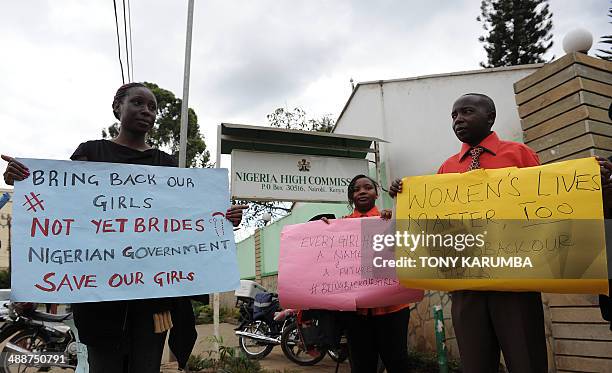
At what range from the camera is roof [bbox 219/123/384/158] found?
225 inches

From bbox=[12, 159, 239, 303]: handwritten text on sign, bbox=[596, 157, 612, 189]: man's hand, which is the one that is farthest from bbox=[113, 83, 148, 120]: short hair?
bbox=[596, 157, 612, 189]: man's hand

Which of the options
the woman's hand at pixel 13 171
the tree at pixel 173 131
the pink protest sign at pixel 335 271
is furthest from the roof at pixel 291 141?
the tree at pixel 173 131

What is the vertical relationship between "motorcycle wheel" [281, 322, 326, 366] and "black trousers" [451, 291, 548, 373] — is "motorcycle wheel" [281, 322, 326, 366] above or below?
below

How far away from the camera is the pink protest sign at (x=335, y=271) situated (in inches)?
105

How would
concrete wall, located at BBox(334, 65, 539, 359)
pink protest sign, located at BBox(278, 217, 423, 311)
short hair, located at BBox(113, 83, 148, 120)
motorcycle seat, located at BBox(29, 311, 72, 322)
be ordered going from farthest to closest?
concrete wall, located at BBox(334, 65, 539, 359) → motorcycle seat, located at BBox(29, 311, 72, 322) → pink protest sign, located at BBox(278, 217, 423, 311) → short hair, located at BBox(113, 83, 148, 120)

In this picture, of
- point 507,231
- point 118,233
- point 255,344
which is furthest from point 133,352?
point 255,344

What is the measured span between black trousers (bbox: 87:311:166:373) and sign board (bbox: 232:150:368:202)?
3786 millimetres

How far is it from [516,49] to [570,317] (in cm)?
2099

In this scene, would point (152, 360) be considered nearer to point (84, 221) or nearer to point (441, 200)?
point (84, 221)

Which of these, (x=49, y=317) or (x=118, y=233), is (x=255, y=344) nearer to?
(x=49, y=317)

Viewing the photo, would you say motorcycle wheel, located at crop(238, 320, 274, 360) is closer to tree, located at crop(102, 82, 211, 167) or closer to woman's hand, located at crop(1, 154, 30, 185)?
woman's hand, located at crop(1, 154, 30, 185)

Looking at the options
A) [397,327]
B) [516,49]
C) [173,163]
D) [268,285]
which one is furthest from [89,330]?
[516,49]

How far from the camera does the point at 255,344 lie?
263 inches

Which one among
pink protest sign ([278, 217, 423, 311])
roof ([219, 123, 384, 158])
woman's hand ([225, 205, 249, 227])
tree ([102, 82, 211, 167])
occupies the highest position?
tree ([102, 82, 211, 167])
